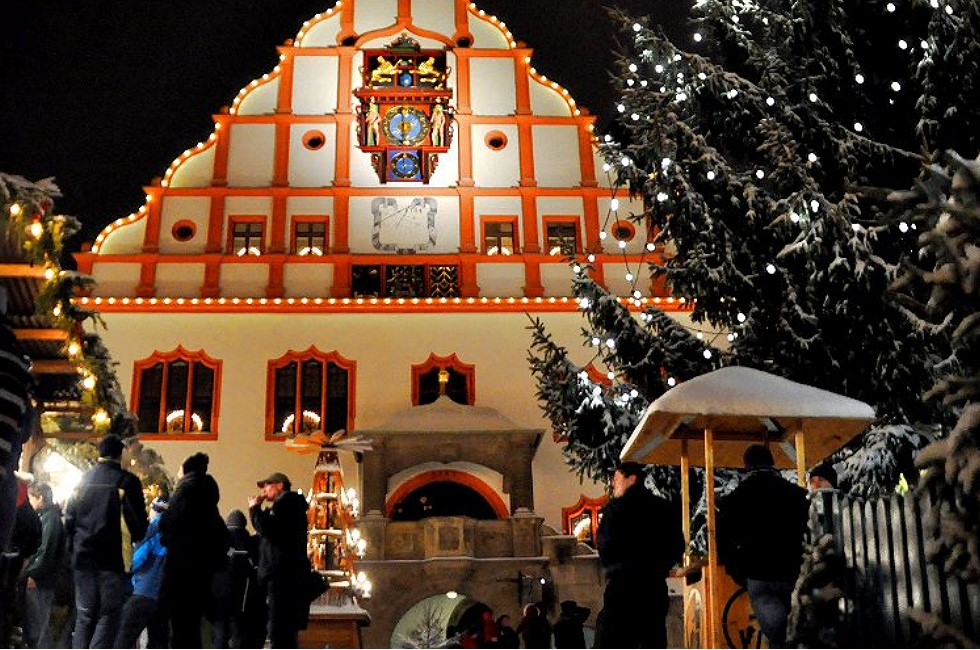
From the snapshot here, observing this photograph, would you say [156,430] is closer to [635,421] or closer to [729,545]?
[635,421]

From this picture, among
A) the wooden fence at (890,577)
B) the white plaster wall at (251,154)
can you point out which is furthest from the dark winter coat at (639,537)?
the white plaster wall at (251,154)

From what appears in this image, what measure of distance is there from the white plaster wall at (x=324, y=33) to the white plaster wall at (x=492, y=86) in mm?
3028

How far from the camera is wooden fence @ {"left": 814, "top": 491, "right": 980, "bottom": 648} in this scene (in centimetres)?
532

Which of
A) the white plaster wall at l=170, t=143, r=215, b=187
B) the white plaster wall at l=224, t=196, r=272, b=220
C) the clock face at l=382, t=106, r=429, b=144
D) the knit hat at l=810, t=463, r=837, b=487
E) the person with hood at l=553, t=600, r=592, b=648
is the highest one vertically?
the clock face at l=382, t=106, r=429, b=144

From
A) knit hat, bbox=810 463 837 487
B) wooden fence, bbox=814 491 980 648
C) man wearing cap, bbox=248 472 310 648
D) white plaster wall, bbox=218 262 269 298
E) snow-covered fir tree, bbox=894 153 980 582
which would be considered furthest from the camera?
white plaster wall, bbox=218 262 269 298

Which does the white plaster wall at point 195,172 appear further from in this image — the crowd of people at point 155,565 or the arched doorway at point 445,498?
the crowd of people at point 155,565

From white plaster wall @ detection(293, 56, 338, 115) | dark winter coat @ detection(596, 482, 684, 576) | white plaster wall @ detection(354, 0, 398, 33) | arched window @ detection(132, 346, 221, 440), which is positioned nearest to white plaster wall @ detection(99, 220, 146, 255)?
arched window @ detection(132, 346, 221, 440)

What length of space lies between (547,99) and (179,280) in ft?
27.9

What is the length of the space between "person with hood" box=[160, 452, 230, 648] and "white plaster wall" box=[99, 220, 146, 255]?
17.4 m

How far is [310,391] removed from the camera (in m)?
23.2

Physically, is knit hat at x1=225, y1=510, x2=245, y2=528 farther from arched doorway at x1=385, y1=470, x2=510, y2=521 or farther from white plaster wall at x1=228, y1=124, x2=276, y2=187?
white plaster wall at x1=228, y1=124, x2=276, y2=187

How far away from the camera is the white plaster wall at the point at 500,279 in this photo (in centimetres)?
2362

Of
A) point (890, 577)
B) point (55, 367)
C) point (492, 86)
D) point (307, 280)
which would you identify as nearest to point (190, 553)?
point (890, 577)

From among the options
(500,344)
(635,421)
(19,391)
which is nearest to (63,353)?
(635,421)
